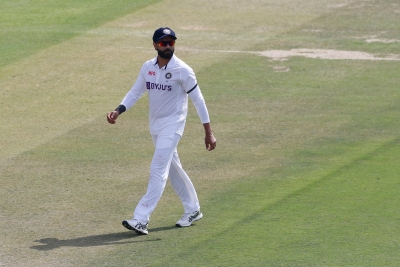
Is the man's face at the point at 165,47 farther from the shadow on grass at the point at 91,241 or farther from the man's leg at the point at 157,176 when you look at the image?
the shadow on grass at the point at 91,241

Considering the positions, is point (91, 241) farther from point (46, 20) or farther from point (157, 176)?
point (46, 20)

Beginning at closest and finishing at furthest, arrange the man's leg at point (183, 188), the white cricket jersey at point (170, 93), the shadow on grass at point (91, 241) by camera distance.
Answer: the shadow on grass at point (91, 241) < the white cricket jersey at point (170, 93) < the man's leg at point (183, 188)

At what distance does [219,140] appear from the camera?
1275cm

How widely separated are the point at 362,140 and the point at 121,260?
5215mm

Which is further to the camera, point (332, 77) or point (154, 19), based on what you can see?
point (154, 19)

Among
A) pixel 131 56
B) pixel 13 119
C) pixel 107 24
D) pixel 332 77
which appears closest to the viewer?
pixel 13 119

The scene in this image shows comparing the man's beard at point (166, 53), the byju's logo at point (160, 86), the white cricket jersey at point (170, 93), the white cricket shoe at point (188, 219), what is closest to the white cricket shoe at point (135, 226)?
the white cricket shoe at point (188, 219)

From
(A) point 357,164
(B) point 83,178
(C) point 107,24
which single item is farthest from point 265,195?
(C) point 107,24

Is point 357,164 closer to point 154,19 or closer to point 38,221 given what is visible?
point 38,221

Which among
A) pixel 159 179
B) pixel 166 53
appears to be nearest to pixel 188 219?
pixel 159 179

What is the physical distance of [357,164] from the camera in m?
11.5

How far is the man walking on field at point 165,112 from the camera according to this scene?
931cm

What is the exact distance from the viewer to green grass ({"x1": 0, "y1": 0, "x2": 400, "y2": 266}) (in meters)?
9.02

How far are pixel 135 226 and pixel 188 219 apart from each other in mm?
678
